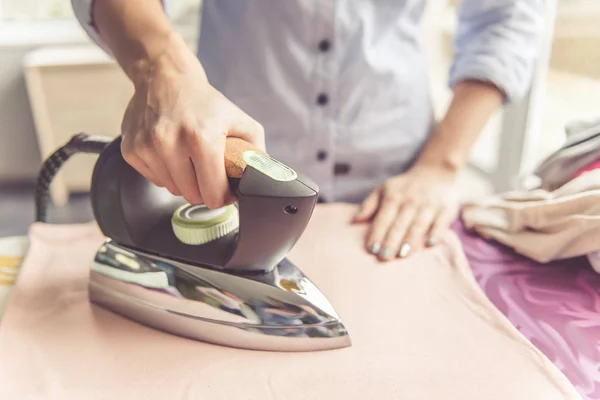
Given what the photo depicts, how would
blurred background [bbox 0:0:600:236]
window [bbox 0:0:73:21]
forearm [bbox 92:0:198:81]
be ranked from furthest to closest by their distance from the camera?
window [bbox 0:0:73:21], blurred background [bbox 0:0:600:236], forearm [bbox 92:0:198:81]

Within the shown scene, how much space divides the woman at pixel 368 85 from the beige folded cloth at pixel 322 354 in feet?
0.30

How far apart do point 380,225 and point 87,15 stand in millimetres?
402

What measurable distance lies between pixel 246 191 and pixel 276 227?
4cm

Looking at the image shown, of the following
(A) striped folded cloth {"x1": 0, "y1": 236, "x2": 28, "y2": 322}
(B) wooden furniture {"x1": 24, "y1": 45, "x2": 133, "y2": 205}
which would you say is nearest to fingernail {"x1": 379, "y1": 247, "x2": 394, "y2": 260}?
(A) striped folded cloth {"x1": 0, "y1": 236, "x2": 28, "y2": 322}

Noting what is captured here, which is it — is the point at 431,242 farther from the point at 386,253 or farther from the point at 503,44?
the point at 503,44

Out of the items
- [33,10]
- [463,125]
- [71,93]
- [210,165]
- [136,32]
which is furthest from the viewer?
[33,10]

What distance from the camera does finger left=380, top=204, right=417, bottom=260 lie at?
612mm

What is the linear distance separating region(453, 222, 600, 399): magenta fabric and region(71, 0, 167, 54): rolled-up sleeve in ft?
1.54

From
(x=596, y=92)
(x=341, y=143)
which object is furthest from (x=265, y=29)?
(x=596, y=92)

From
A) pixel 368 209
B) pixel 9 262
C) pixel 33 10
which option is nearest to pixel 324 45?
pixel 368 209

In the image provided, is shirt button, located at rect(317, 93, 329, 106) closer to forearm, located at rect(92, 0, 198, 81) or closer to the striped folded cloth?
forearm, located at rect(92, 0, 198, 81)

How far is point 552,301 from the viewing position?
547mm

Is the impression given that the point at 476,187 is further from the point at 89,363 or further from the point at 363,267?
the point at 89,363

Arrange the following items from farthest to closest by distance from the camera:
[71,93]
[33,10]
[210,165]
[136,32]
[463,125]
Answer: [33,10], [71,93], [463,125], [136,32], [210,165]
